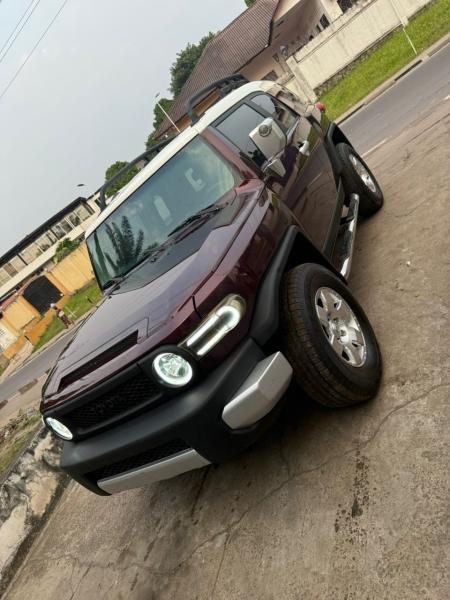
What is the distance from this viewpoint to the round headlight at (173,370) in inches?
97.1

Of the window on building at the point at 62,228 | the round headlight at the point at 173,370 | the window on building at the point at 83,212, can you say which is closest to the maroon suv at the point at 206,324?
the round headlight at the point at 173,370

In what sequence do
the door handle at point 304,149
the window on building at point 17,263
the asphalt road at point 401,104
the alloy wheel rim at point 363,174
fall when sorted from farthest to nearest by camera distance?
the window on building at point 17,263
the asphalt road at point 401,104
the alloy wheel rim at point 363,174
the door handle at point 304,149

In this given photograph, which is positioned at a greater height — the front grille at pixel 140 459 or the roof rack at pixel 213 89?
the roof rack at pixel 213 89

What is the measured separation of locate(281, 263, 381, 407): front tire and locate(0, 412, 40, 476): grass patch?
534cm

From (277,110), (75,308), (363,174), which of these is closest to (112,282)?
(277,110)

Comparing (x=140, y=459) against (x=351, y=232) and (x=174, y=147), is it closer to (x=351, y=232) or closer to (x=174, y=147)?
(x=174, y=147)

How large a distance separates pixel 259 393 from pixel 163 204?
1908 mm

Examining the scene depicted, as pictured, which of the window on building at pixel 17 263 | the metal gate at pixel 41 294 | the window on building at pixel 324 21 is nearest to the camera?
the metal gate at pixel 41 294

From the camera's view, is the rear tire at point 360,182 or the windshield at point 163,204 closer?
the windshield at point 163,204

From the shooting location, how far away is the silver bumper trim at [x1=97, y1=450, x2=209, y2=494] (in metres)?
2.56

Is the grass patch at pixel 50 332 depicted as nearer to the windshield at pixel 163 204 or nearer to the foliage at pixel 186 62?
the windshield at pixel 163 204

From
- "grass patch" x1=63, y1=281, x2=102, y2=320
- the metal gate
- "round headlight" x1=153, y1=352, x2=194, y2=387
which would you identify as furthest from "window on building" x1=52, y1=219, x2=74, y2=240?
"round headlight" x1=153, y1=352, x2=194, y2=387

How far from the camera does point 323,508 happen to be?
255 centimetres

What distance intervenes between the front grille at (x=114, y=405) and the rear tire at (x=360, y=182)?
135 inches
